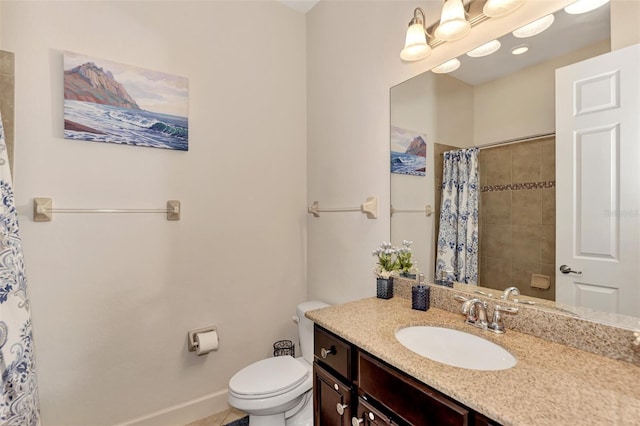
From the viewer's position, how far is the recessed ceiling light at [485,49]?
4.15 feet

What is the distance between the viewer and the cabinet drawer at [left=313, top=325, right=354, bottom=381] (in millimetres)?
1123

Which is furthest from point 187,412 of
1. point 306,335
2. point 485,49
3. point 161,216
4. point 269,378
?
point 485,49

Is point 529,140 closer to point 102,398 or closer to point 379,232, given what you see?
point 379,232

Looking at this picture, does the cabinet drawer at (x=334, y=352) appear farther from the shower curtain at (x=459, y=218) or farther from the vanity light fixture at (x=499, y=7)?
the vanity light fixture at (x=499, y=7)

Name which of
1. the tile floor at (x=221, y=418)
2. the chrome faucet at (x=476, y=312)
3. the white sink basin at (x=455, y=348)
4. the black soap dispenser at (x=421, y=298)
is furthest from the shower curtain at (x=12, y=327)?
the chrome faucet at (x=476, y=312)

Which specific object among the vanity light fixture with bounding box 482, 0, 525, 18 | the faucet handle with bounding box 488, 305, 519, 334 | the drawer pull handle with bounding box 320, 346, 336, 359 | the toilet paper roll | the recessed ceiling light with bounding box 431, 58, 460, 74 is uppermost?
the vanity light fixture with bounding box 482, 0, 525, 18

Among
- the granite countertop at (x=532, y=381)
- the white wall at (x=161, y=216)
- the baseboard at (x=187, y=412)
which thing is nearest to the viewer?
the granite countertop at (x=532, y=381)

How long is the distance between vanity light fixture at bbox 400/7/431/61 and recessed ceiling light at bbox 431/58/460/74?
0.28 feet

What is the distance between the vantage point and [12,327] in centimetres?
125

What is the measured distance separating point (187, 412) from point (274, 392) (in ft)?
2.71

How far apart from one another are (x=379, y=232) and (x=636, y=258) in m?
1.06

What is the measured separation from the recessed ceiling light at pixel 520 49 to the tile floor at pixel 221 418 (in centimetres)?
249

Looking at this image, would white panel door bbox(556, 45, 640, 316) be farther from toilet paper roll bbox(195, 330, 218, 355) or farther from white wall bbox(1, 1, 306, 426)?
toilet paper roll bbox(195, 330, 218, 355)

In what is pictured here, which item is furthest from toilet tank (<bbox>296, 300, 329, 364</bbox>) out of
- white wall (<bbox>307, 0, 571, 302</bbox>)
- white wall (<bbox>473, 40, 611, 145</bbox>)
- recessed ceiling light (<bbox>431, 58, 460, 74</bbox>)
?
recessed ceiling light (<bbox>431, 58, 460, 74</bbox>)
